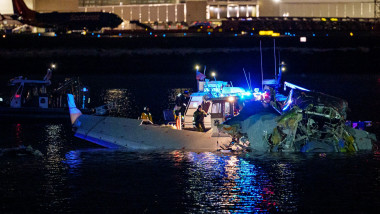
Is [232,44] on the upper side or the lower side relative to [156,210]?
upper

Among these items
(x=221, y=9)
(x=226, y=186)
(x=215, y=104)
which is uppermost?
(x=221, y=9)

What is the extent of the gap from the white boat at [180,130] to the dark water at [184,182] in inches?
23.9

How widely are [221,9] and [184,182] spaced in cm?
11350

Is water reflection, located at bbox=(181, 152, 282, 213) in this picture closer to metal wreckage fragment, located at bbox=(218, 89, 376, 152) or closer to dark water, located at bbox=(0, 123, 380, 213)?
dark water, located at bbox=(0, 123, 380, 213)

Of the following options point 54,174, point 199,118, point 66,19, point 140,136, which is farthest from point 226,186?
point 66,19

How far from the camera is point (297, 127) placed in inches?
1243

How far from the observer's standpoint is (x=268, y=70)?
103 m

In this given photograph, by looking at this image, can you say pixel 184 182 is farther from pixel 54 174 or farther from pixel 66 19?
pixel 66 19

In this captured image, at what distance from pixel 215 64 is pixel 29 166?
7706 cm

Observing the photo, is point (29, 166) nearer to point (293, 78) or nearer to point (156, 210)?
point (156, 210)

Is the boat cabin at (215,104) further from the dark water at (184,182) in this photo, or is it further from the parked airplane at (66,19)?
the parked airplane at (66,19)

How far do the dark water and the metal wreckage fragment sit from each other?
23.4 inches

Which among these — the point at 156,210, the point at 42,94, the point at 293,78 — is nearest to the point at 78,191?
the point at 156,210

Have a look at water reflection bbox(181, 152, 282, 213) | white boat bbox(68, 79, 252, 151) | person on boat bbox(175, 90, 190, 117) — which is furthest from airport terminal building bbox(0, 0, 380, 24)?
water reflection bbox(181, 152, 282, 213)
